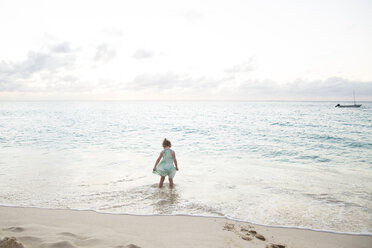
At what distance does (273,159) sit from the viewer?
12.9 m

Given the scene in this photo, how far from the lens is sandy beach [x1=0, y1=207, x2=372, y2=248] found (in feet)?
13.2

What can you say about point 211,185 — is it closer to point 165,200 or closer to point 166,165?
point 166,165

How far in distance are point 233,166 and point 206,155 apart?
294 cm

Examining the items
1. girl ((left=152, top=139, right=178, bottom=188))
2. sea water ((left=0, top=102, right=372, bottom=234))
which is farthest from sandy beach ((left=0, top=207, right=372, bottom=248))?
girl ((left=152, top=139, right=178, bottom=188))

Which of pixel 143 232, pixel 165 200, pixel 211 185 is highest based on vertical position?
pixel 143 232

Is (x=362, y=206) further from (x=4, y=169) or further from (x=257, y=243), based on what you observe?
(x=4, y=169)

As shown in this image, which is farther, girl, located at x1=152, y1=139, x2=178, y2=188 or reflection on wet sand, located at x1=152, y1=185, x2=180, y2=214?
girl, located at x1=152, y1=139, x2=178, y2=188

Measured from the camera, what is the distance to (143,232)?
4.60 metres


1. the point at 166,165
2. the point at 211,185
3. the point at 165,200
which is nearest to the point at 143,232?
the point at 165,200

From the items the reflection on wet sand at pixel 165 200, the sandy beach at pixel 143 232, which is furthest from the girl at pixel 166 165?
the sandy beach at pixel 143 232

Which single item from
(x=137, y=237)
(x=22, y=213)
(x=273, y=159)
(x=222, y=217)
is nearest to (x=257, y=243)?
(x=222, y=217)

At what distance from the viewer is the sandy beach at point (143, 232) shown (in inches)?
158

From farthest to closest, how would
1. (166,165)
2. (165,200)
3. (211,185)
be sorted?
(211,185), (166,165), (165,200)

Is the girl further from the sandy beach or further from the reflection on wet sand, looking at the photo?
the sandy beach
